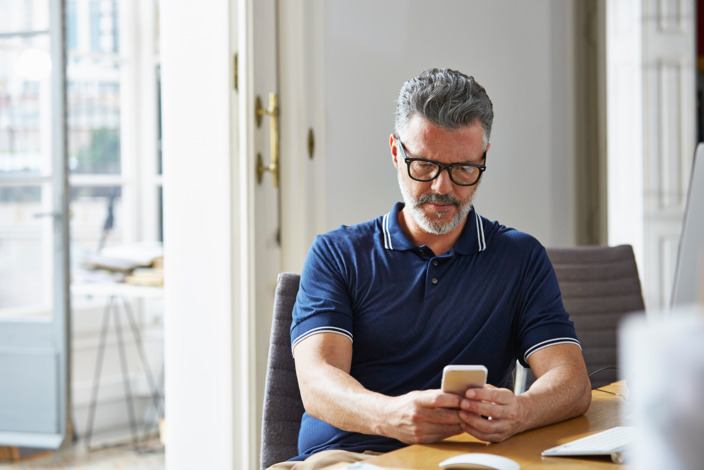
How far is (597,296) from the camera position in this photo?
83.9 inches

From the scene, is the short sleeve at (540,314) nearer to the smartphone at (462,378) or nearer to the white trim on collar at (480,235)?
the white trim on collar at (480,235)

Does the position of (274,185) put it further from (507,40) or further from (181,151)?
(507,40)

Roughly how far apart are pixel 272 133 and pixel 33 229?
184 centimetres

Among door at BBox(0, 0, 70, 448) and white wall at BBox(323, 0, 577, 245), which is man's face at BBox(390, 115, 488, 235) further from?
door at BBox(0, 0, 70, 448)

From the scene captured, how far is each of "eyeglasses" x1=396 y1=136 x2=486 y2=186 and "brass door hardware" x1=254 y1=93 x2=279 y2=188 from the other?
0.83 metres

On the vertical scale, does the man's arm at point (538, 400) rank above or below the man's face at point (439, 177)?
below

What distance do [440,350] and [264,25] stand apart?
4.03 ft

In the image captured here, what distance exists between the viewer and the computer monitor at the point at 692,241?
120 centimetres

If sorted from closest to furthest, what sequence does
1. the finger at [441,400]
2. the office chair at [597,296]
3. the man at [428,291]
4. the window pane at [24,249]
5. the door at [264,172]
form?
1. the finger at [441,400]
2. the man at [428,291]
3. the office chair at [597,296]
4. the door at [264,172]
5. the window pane at [24,249]

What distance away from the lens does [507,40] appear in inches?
121

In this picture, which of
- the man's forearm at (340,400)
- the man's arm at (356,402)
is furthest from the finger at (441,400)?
the man's forearm at (340,400)

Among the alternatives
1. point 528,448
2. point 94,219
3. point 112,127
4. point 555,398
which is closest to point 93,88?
point 112,127

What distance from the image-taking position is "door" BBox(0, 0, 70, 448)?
341 cm

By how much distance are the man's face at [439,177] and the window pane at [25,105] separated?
2.58 metres
